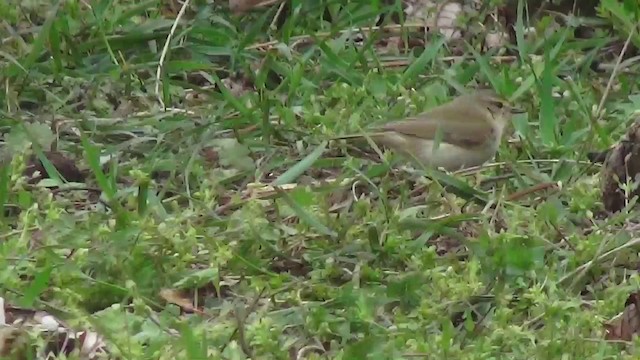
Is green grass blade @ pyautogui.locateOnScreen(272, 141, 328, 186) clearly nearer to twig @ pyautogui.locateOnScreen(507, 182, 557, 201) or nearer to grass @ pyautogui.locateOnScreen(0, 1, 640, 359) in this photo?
grass @ pyautogui.locateOnScreen(0, 1, 640, 359)

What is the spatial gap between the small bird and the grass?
4.0 inches

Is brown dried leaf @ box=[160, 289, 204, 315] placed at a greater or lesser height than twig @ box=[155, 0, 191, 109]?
greater

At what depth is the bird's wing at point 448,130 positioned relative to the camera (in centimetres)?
665

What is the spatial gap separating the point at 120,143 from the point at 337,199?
46.6 inches

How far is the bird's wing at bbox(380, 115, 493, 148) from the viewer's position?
6652 millimetres

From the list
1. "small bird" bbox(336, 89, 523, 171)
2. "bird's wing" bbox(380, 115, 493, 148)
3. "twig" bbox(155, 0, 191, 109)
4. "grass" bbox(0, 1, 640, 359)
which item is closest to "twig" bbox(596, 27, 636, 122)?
"grass" bbox(0, 1, 640, 359)

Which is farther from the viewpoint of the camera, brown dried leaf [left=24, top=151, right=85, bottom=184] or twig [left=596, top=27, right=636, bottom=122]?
twig [left=596, top=27, right=636, bottom=122]

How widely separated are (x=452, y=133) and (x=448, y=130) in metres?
0.04

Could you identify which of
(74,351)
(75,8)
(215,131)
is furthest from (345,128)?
(74,351)

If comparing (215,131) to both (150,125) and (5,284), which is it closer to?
(150,125)

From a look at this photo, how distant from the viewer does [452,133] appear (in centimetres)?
686

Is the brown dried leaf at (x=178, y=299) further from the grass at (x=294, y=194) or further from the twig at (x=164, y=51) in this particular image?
the twig at (x=164, y=51)

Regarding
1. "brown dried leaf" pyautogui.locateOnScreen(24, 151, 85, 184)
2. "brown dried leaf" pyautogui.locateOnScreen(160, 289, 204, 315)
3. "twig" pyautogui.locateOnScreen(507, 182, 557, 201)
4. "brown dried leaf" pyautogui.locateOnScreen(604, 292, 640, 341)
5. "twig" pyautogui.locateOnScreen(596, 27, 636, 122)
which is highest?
"brown dried leaf" pyautogui.locateOnScreen(604, 292, 640, 341)

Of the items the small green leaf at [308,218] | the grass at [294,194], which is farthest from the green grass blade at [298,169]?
the small green leaf at [308,218]
